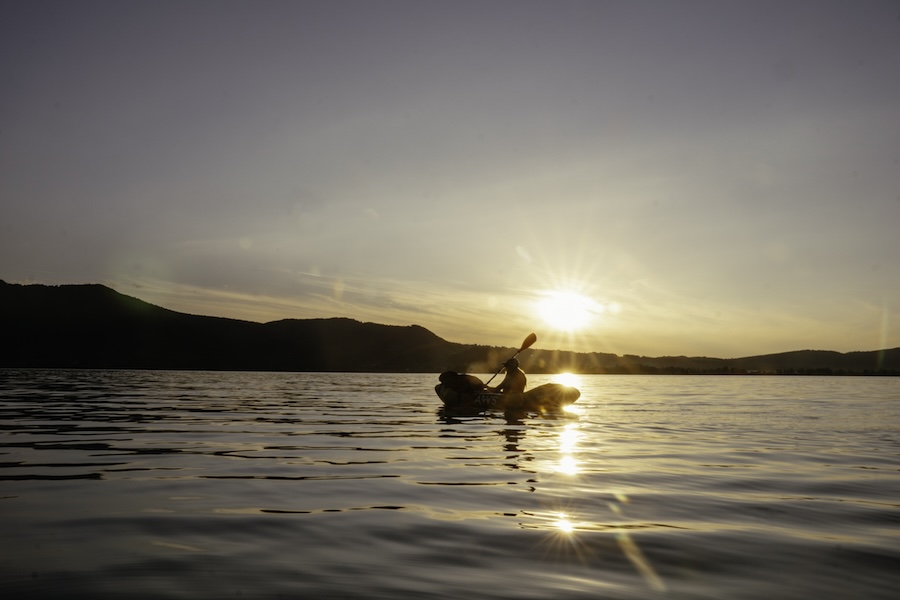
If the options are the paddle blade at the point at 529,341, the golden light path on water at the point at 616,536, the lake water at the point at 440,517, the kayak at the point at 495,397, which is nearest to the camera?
the lake water at the point at 440,517

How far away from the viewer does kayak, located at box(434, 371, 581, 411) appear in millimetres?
28797

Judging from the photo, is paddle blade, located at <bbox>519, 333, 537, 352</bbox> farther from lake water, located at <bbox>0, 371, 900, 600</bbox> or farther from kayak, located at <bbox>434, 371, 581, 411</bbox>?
lake water, located at <bbox>0, 371, 900, 600</bbox>

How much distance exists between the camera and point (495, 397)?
28.9 metres

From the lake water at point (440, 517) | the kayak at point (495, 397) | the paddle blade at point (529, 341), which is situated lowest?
the lake water at point (440, 517)

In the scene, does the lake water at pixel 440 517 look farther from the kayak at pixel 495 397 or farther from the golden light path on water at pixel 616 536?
the kayak at pixel 495 397

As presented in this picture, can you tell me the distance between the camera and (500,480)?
11.4m

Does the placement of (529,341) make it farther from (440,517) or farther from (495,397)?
(440,517)

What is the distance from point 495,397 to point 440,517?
68.0ft

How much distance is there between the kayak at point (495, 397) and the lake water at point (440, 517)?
10412 millimetres

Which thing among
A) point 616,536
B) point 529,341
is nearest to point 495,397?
point 529,341

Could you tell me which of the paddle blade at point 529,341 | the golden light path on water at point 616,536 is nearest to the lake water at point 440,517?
the golden light path on water at point 616,536

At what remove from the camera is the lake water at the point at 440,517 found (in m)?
5.71

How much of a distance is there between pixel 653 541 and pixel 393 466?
6817 millimetres

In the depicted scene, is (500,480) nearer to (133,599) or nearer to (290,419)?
(133,599)
